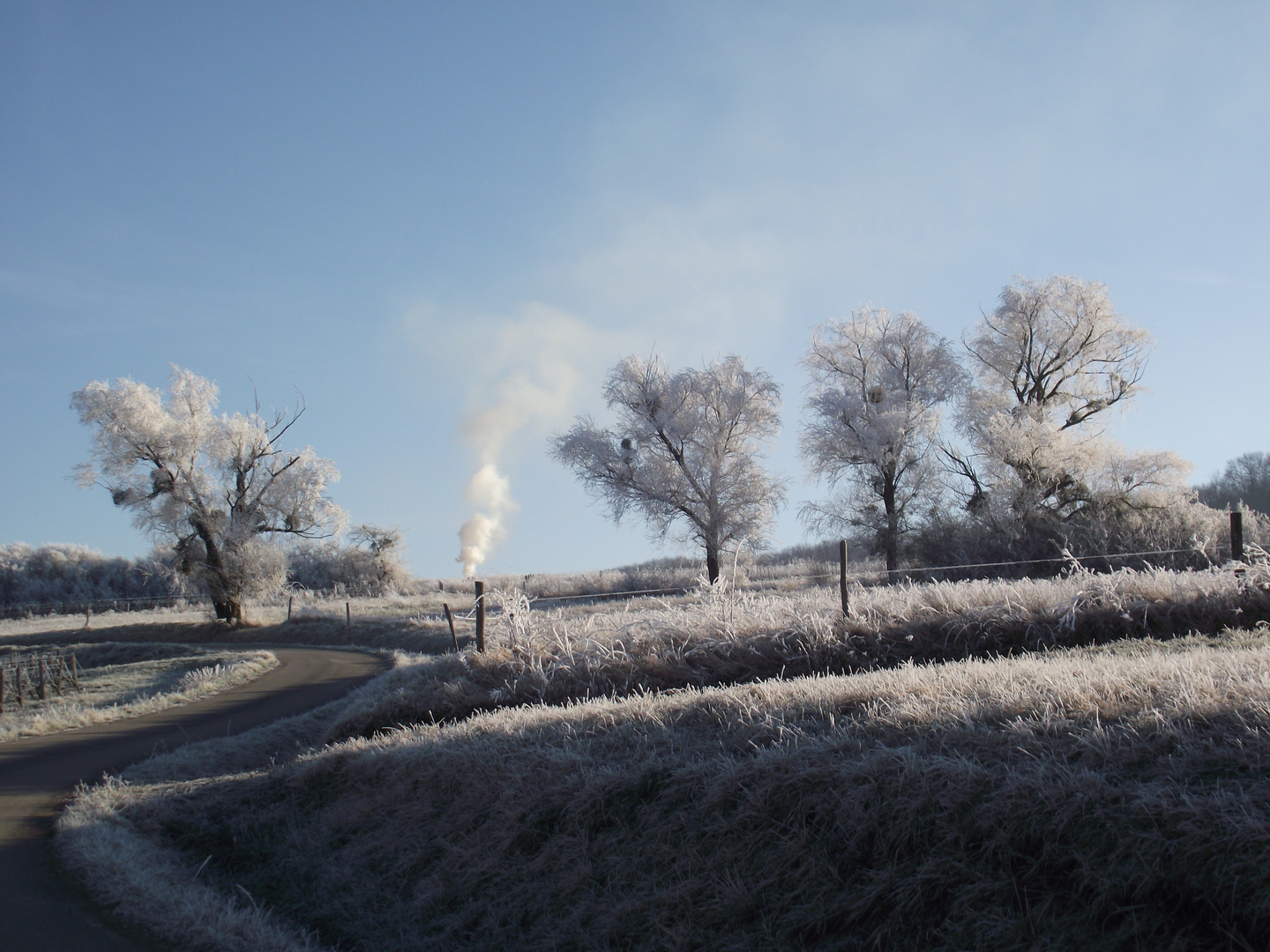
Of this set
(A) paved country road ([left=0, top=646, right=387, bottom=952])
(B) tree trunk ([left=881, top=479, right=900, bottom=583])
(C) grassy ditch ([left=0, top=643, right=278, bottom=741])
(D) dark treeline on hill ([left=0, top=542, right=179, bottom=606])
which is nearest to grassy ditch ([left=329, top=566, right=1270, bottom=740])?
(A) paved country road ([left=0, top=646, right=387, bottom=952])

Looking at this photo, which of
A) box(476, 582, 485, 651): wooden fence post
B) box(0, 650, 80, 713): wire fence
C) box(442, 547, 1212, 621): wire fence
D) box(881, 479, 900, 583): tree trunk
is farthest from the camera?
box(881, 479, 900, 583): tree trunk

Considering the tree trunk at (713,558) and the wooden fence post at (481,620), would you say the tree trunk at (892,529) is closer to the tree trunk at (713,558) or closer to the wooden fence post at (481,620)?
the tree trunk at (713,558)

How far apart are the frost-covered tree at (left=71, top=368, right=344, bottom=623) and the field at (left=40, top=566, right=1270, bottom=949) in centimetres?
2790

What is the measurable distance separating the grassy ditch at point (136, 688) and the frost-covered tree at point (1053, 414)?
24.5 m

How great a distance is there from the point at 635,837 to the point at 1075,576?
9.84 m

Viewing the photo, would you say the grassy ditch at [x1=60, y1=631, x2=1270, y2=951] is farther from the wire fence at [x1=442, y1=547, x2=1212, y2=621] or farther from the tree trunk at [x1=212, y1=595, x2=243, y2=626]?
the tree trunk at [x1=212, y1=595, x2=243, y2=626]

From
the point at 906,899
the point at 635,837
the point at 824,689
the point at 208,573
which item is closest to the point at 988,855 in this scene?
the point at 906,899

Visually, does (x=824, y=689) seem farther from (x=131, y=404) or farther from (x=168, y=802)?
(x=131, y=404)

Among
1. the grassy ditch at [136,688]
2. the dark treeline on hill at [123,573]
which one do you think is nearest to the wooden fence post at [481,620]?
the grassy ditch at [136,688]

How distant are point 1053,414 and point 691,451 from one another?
1489 cm

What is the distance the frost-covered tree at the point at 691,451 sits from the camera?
116 feet

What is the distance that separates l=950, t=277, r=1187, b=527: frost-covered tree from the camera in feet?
87.2

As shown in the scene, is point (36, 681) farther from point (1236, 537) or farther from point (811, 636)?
point (1236, 537)

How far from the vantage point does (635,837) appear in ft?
17.3
